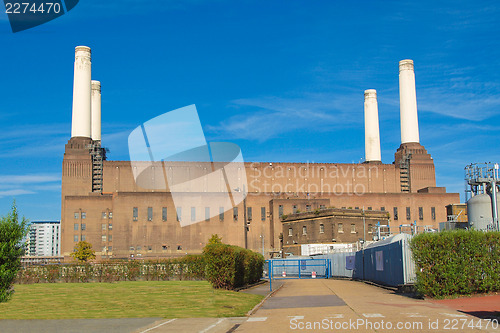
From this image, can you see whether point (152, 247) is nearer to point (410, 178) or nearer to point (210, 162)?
point (210, 162)

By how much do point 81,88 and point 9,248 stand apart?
3455 inches

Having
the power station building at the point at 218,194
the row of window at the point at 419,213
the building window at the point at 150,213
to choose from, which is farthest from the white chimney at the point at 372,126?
the building window at the point at 150,213

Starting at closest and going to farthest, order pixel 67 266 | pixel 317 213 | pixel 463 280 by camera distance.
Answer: pixel 463 280
pixel 67 266
pixel 317 213

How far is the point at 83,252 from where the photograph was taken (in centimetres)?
9181

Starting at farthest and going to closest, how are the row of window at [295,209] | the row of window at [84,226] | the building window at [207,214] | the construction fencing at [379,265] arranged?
the row of window at [295,209] < the building window at [207,214] < the row of window at [84,226] < the construction fencing at [379,265]

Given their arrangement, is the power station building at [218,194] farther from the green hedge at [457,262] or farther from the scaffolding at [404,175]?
the green hedge at [457,262]

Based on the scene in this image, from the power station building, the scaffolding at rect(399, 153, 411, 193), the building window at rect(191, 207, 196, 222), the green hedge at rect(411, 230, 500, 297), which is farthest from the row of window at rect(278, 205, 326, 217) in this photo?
the green hedge at rect(411, 230, 500, 297)

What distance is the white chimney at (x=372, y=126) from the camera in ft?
388

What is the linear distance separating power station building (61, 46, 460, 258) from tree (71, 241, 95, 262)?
11.6 feet

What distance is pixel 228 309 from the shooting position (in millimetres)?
20922

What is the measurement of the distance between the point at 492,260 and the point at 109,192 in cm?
9247

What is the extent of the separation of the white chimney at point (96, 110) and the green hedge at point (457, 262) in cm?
9715

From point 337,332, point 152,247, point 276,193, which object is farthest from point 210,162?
point 337,332

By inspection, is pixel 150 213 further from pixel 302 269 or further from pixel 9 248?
pixel 9 248
